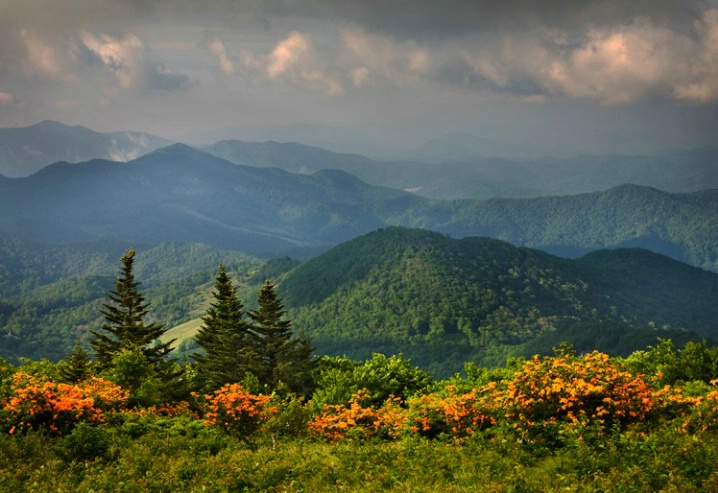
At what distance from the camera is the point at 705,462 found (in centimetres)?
1614

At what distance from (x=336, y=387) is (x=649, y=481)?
21817mm

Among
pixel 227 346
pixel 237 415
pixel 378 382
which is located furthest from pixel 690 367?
pixel 227 346

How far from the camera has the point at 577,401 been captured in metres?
20.4

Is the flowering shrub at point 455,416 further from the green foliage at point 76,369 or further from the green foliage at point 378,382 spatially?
the green foliage at point 76,369

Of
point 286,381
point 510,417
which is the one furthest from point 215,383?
point 510,417

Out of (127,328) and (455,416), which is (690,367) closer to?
(455,416)

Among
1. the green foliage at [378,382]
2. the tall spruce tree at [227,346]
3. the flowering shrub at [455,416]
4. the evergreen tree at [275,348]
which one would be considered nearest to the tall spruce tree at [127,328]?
the tall spruce tree at [227,346]

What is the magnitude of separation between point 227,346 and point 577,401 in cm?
4284

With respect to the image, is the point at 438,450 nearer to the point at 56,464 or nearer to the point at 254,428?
the point at 254,428

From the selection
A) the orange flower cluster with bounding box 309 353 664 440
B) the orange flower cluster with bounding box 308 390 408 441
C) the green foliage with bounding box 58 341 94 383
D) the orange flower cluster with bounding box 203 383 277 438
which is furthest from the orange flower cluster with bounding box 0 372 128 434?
the green foliage with bounding box 58 341 94 383

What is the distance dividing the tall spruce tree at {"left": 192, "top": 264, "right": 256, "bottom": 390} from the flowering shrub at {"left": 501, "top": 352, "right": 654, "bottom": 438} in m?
37.4

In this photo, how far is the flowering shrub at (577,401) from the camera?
20.2m

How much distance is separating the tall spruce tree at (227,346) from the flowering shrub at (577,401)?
37.4m

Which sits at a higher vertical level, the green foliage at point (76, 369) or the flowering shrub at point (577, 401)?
the flowering shrub at point (577, 401)
